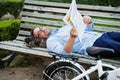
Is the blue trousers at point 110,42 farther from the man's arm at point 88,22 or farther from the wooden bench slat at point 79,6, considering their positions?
the wooden bench slat at point 79,6

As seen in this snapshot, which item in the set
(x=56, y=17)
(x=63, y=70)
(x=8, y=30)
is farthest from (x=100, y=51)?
(x=8, y=30)

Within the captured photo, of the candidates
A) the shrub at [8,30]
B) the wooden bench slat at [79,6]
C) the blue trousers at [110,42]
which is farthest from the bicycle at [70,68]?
the shrub at [8,30]

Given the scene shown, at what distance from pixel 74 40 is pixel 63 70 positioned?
1.37 ft

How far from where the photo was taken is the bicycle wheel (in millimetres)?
4367

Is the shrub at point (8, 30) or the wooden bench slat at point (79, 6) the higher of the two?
the wooden bench slat at point (79, 6)

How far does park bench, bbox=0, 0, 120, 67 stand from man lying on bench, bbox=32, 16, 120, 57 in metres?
0.19

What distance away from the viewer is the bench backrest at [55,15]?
5886mm

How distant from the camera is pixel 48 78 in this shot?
4.61 m

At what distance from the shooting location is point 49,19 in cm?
645

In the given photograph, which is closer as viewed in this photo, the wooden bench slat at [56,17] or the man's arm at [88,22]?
the man's arm at [88,22]

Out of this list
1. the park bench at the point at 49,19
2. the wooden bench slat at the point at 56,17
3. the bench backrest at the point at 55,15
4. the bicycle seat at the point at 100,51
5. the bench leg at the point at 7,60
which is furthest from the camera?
the bench leg at the point at 7,60

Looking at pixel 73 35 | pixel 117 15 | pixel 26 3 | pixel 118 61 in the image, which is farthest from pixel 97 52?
pixel 26 3

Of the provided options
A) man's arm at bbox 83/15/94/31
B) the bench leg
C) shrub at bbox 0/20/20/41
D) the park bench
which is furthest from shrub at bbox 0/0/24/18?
man's arm at bbox 83/15/94/31

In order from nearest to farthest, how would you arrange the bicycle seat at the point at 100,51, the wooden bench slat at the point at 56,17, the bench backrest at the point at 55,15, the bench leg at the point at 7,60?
the bicycle seat at the point at 100,51 → the wooden bench slat at the point at 56,17 → the bench backrest at the point at 55,15 → the bench leg at the point at 7,60
